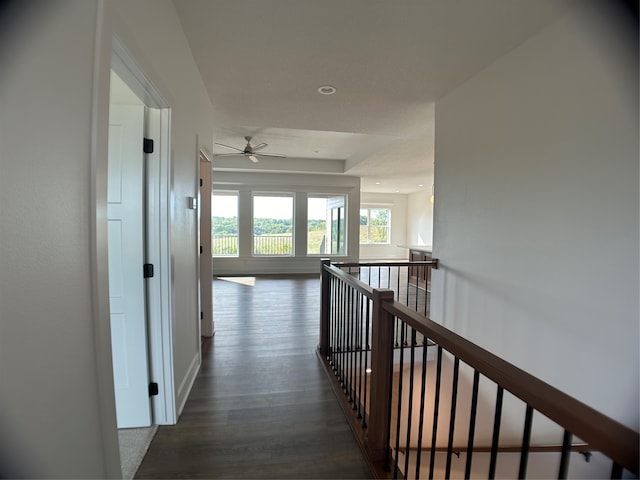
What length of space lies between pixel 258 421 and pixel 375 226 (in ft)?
34.1

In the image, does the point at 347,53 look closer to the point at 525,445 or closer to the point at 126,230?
the point at 126,230

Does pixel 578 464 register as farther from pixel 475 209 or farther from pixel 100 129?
pixel 100 129

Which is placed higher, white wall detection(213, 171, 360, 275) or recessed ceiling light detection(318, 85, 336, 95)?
recessed ceiling light detection(318, 85, 336, 95)

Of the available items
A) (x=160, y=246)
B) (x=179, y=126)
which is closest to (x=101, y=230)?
(x=160, y=246)

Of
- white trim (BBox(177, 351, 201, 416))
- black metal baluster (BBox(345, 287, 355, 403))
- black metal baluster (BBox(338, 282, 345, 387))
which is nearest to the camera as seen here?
white trim (BBox(177, 351, 201, 416))

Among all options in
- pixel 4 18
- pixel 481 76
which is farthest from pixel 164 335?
pixel 481 76

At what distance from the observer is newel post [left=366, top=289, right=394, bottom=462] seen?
5.26 ft

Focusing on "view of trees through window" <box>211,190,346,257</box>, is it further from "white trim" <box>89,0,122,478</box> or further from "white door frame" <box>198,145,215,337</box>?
"white trim" <box>89,0,122,478</box>

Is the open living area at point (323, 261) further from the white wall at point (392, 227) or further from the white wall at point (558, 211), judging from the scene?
the white wall at point (392, 227)

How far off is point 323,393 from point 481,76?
297 cm

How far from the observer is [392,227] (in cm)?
1191

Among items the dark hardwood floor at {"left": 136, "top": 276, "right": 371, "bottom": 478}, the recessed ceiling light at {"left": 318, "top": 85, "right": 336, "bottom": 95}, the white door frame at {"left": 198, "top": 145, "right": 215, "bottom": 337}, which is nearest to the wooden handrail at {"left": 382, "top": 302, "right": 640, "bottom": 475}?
the dark hardwood floor at {"left": 136, "top": 276, "right": 371, "bottom": 478}

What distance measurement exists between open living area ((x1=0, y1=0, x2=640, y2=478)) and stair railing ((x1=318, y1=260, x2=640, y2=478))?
0.01m

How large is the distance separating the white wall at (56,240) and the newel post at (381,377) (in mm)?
1224
